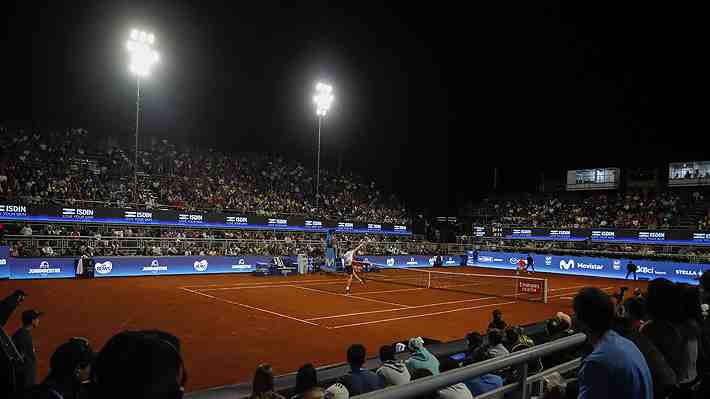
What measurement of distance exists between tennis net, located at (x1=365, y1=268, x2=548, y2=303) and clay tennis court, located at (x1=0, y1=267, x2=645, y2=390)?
104cm

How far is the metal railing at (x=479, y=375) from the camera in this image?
228 centimetres

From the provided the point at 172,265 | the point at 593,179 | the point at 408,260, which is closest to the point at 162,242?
the point at 172,265

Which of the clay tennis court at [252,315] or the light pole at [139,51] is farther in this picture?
the light pole at [139,51]

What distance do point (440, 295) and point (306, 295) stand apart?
686 centimetres

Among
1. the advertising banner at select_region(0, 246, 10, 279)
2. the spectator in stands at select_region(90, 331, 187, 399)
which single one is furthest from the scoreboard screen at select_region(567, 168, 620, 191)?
the spectator in stands at select_region(90, 331, 187, 399)

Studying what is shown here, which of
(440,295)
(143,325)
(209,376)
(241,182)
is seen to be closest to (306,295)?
(440,295)

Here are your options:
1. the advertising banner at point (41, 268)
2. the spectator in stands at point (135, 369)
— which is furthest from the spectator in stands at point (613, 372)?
the advertising banner at point (41, 268)

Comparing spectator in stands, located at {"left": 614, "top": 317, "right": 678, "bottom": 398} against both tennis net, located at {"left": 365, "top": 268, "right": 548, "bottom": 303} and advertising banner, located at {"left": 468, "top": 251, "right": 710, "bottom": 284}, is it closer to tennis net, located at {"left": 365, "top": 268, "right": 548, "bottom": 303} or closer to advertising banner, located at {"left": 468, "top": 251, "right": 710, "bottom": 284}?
tennis net, located at {"left": 365, "top": 268, "right": 548, "bottom": 303}

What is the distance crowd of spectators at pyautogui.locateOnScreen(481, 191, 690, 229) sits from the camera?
45500mm

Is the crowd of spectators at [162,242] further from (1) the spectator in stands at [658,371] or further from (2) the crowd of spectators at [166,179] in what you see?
(1) the spectator in stands at [658,371]

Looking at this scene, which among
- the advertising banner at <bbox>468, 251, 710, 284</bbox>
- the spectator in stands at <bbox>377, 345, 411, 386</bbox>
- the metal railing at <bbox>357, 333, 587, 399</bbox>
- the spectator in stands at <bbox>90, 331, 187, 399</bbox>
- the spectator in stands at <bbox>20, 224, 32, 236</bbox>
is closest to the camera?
the spectator in stands at <bbox>90, 331, 187, 399</bbox>

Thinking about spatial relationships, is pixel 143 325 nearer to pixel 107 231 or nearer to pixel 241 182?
pixel 107 231

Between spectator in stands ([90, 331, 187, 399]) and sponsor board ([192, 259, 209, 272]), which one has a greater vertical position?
spectator in stands ([90, 331, 187, 399])

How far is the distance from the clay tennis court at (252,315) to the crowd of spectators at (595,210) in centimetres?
2360
